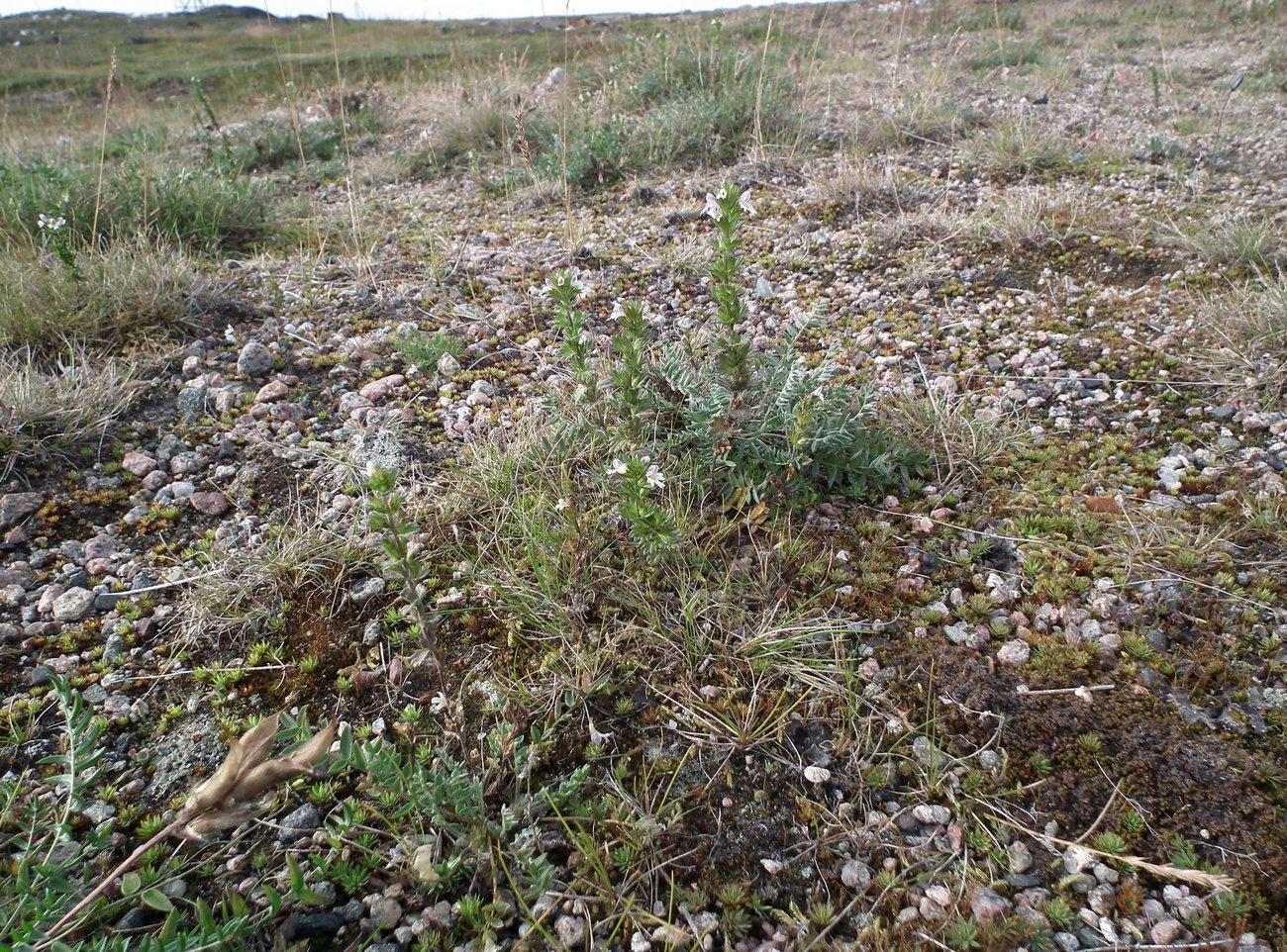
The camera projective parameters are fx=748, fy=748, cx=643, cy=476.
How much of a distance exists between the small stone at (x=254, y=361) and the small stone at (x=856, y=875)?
11.3 ft

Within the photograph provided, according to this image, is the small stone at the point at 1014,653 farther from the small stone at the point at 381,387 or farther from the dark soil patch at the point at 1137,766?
the small stone at the point at 381,387

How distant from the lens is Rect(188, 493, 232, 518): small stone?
2.97m

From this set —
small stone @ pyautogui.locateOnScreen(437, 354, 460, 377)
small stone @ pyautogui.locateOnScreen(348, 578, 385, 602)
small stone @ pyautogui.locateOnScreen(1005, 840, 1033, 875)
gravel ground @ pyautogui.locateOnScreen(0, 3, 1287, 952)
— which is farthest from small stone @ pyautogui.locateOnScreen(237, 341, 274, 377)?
small stone @ pyautogui.locateOnScreen(1005, 840, 1033, 875)

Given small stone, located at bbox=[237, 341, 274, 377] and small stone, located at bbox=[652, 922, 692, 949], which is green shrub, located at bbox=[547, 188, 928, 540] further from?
small stone, located at bbox=[237, 341, 274, 377]

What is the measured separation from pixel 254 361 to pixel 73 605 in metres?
1.60

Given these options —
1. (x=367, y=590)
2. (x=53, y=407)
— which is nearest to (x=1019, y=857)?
(x=367, y=590)

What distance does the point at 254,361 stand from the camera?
12.4 feet

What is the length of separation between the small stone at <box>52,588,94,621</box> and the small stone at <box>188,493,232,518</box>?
1.62 feet

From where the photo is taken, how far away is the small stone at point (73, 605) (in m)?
2.52

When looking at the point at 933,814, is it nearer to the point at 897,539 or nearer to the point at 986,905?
the point at 986,905

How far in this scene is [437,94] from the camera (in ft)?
30.7

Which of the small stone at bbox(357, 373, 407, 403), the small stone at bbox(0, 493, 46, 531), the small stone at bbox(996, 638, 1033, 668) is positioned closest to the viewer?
the small stone at bbox(996, 638, 1033, 668)

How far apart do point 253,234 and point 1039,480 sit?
5335 millimetres

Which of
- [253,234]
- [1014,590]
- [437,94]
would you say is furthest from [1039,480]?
[437,94]
